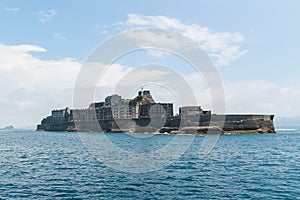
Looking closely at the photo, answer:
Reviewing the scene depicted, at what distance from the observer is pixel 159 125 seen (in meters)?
178

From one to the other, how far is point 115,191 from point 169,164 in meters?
19.9

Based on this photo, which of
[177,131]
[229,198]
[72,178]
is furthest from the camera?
[177,131]

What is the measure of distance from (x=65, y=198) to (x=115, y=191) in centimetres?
513

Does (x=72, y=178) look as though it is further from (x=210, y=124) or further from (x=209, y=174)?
(x=210, y=124)

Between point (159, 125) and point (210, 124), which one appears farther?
point (159, 125)

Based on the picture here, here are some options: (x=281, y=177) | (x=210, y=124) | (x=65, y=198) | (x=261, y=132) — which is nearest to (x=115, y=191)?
(x=65, y=198)

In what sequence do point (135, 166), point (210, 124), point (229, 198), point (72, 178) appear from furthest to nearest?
point (210, 124) → point (135, 166) → point (72, 178) → point (229, 198)

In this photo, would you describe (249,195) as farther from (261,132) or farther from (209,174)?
(261,132)

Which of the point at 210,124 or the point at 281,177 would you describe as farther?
the point at 210,124

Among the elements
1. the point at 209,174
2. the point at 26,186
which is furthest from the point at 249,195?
the point at 26,186

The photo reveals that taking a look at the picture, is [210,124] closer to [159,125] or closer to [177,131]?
[177,131]

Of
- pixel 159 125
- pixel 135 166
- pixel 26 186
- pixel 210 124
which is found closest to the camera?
pixel 26 186

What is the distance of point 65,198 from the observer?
28391 mm

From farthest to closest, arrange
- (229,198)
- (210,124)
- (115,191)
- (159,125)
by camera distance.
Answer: (159,125)
(210,124)
(115,191)
(229,198)
